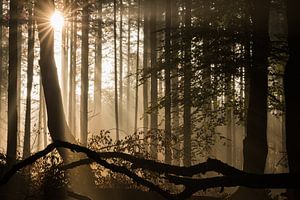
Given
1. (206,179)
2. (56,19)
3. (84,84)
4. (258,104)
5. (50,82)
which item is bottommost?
(206,179)

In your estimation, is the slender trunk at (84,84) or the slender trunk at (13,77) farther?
the slender trunk at (84,84)

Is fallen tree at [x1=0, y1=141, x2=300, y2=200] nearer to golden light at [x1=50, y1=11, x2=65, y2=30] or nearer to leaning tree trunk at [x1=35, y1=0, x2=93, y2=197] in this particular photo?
leaning tree trunk at [x1=35, y1=0, x2=93, y2=197]

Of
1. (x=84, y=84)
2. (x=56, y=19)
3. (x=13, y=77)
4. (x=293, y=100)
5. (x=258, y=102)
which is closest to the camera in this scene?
(x=293, y=100)

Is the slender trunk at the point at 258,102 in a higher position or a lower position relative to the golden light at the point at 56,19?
lower

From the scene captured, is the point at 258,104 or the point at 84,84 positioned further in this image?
the point at 84,84

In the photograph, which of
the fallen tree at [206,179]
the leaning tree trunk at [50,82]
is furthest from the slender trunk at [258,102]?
the fallen tree at [206,179]

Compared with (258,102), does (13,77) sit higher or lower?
higher

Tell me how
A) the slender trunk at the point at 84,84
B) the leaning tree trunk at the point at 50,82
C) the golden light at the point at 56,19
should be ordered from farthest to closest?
1. the slender trunk at the point at 84,84
2. the golden light at the point at 56,19
3. the leaning tree trunk at the point at 50,82

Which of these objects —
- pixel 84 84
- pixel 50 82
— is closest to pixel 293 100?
pixel 50 82

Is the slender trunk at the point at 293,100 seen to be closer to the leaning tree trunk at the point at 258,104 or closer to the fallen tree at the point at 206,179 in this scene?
the fallen tree at the point at 206,179

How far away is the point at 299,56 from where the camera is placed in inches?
140

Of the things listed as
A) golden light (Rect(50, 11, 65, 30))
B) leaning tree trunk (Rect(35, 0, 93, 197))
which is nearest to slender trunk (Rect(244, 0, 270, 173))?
leaning tree trunk (Rect(35, 0, 93, 197))

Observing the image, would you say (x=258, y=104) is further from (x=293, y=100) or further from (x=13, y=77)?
(x=13, y=77)

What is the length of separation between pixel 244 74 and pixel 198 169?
946 centimetres
